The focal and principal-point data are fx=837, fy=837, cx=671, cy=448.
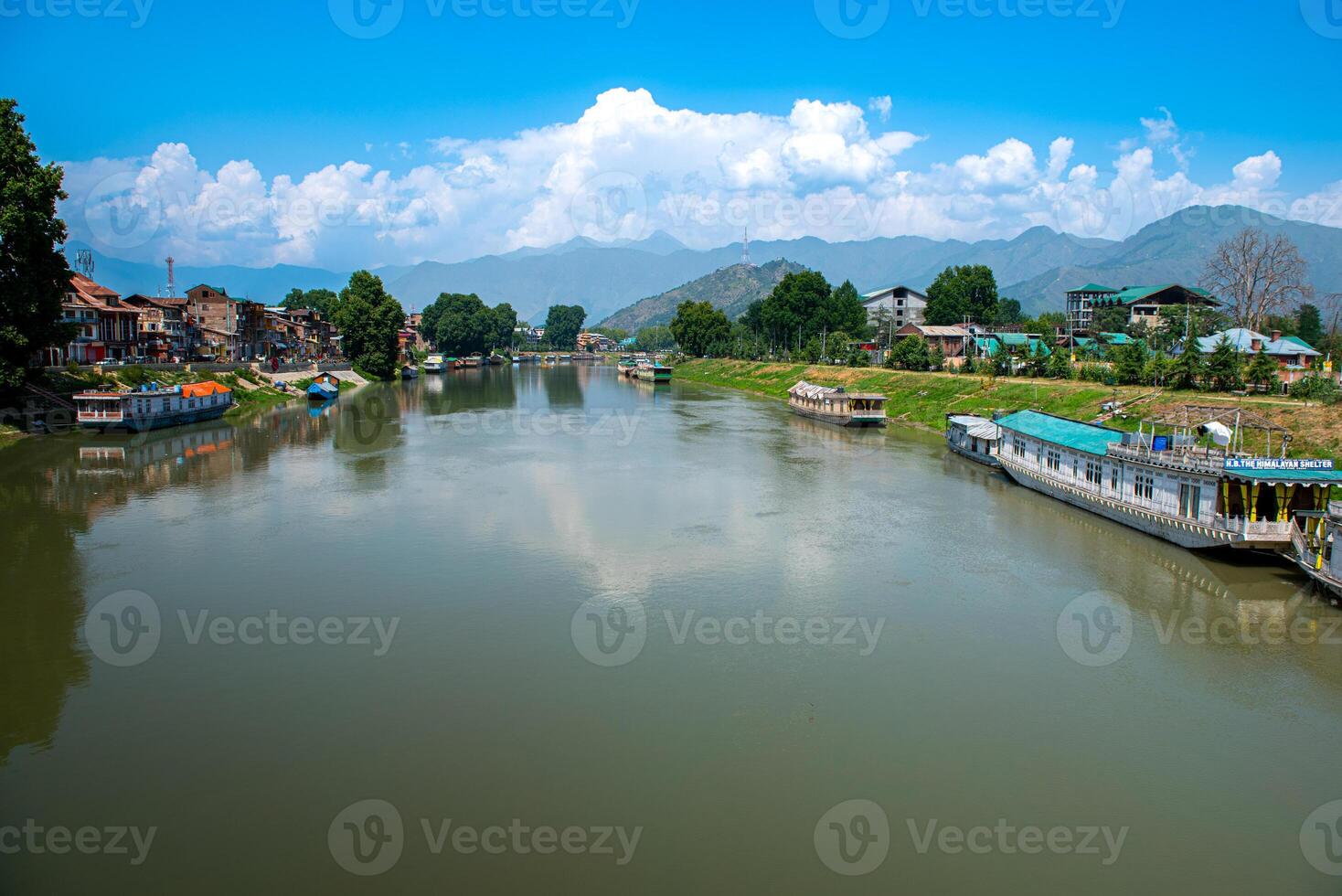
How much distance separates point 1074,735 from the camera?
13.1 m

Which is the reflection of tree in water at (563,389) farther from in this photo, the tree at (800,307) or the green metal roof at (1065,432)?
the green metal roof at (1065,432)

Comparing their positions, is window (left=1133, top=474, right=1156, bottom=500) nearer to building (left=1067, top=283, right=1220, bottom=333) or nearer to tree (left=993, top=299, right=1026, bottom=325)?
building (left=1067, top=283, right=1220, bottom=333)

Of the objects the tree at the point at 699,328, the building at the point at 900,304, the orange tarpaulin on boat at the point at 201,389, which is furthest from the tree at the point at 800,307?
the orange tarpaulin on boat at the point at 201,389

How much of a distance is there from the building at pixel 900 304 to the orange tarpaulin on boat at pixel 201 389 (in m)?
83.3

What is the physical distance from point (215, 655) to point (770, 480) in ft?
72.1

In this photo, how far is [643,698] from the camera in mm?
14086

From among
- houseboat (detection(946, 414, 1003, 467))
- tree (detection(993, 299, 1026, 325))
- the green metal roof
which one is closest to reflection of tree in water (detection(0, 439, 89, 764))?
the green metal roof

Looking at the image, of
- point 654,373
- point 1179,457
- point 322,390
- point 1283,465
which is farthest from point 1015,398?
point 654,373

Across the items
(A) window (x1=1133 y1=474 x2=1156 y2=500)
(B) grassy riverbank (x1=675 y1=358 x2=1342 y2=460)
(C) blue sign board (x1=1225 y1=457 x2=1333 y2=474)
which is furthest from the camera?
(B) grassy riverbank (x1=675 y1=358 x2=1342 y2=460)

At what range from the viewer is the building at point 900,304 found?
113125 millimetres

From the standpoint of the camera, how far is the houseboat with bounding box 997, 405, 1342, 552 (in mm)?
20641

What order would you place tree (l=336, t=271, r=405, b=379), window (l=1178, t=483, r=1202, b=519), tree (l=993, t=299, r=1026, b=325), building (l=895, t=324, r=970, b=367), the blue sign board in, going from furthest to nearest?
tree (l=993, t=299, r=1026, b=325), tree (l=336, t=271, r=405, b=379), building (l=895, t=324, r=970, b=367), window (l=1178, t=483, r=1202, b=519), the blue sign board

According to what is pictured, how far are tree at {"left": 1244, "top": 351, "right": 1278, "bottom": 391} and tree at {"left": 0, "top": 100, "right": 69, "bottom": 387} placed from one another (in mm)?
Result: 56478

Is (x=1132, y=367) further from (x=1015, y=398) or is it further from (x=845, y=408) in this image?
(x=845, y=408)
